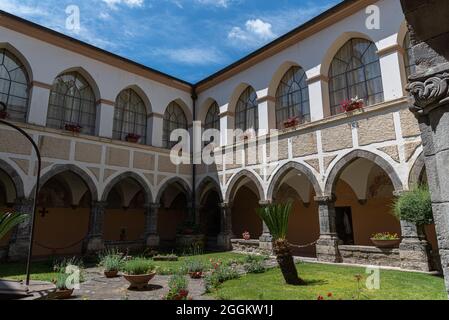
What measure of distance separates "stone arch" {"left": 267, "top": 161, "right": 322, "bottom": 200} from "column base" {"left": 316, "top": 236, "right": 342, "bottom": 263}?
64.6 inches

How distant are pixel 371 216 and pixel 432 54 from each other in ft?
38.6

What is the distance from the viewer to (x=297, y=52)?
12805 millimetres

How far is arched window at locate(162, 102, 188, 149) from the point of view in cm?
1631

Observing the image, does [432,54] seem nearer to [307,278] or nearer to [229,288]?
[229,288]

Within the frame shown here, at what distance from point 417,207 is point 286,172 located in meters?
5.35

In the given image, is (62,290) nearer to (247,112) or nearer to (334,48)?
(247,112)

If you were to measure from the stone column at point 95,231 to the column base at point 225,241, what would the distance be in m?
4.97

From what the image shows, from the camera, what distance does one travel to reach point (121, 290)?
21.7 ft

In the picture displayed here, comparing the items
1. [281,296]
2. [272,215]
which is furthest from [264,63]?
[281,296]

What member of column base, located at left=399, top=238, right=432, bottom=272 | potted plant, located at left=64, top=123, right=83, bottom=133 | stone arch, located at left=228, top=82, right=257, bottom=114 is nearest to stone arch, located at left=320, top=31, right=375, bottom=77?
stone arch, located at left=228, top=82, right=257, bottom=114

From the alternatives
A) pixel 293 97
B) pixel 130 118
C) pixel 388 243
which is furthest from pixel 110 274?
pixel 293 97
